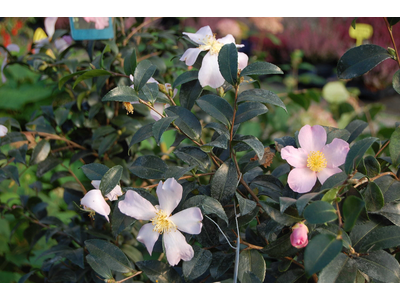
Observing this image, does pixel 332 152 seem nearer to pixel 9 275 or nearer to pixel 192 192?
pixel 192 192

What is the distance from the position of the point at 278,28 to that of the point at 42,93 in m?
1.66

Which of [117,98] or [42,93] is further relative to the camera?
[42,93]

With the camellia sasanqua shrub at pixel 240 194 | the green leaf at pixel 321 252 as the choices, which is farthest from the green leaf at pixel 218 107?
the green leaf at pixel 321 252

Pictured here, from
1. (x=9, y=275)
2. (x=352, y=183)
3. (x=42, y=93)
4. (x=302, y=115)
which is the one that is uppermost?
(x=352, y=183)

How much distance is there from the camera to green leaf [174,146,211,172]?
495mm

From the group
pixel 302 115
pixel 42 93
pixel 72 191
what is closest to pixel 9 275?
pixel 72 191

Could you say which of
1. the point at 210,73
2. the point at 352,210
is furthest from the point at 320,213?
the point at 210,73

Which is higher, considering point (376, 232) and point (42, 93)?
point (376, 232)

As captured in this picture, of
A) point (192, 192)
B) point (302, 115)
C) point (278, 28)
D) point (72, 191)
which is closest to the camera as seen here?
point (192, 192)

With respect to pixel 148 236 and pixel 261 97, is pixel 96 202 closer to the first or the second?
pixel 148 236

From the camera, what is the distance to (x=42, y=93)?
1587 millimetres

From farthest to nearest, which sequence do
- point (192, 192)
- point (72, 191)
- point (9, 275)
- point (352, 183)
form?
1. point (9, 275)
2. point (72, 191)
3. point (192, 192)
4. point (352, 183)


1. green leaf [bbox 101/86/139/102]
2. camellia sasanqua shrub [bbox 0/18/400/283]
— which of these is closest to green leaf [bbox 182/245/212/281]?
camellia sasanqua shrub [bbox 0/18/400/283]

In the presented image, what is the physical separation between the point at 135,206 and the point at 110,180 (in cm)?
5
